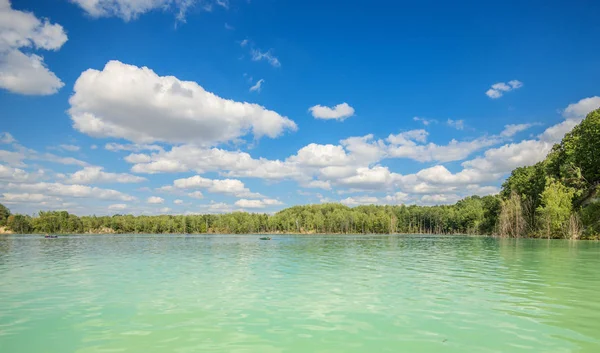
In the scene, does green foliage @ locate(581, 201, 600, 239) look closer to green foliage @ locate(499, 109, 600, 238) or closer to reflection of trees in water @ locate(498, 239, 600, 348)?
green foliage @ locate(499, 109, 600, 238)

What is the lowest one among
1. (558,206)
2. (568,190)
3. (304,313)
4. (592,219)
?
(304,313)

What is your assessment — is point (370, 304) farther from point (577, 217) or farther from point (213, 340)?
point (577, 217)

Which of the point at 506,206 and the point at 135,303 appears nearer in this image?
the point at 135,303

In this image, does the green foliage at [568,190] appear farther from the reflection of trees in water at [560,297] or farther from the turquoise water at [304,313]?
the turquoise water at [304,313]

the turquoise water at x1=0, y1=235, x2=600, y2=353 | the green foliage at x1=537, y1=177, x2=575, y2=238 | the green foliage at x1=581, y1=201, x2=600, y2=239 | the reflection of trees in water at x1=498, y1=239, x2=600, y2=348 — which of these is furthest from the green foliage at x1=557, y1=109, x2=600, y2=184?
the turquoise water at x1=0, y1=235, x2=600, y2=353

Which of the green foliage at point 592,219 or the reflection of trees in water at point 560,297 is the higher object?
the green foliage at point 592,219

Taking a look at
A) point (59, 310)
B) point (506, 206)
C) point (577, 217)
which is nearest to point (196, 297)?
point (59, 310)

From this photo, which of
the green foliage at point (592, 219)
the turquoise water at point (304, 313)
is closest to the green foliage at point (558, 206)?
the green foliage at point (592, 219)

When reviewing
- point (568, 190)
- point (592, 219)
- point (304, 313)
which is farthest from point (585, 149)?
point (304, 313)

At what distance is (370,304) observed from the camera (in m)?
14.9

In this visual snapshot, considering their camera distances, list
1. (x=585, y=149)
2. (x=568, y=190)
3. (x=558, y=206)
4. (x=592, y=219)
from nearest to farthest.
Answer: (x=592, y=219)
(x=585, y=149)
(x=558, y=206)
(x=568, y=190)

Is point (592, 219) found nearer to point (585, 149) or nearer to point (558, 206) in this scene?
point (558, 206)

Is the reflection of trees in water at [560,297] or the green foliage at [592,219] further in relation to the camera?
the green foliage at [592,219]

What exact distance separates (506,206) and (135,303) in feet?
340
